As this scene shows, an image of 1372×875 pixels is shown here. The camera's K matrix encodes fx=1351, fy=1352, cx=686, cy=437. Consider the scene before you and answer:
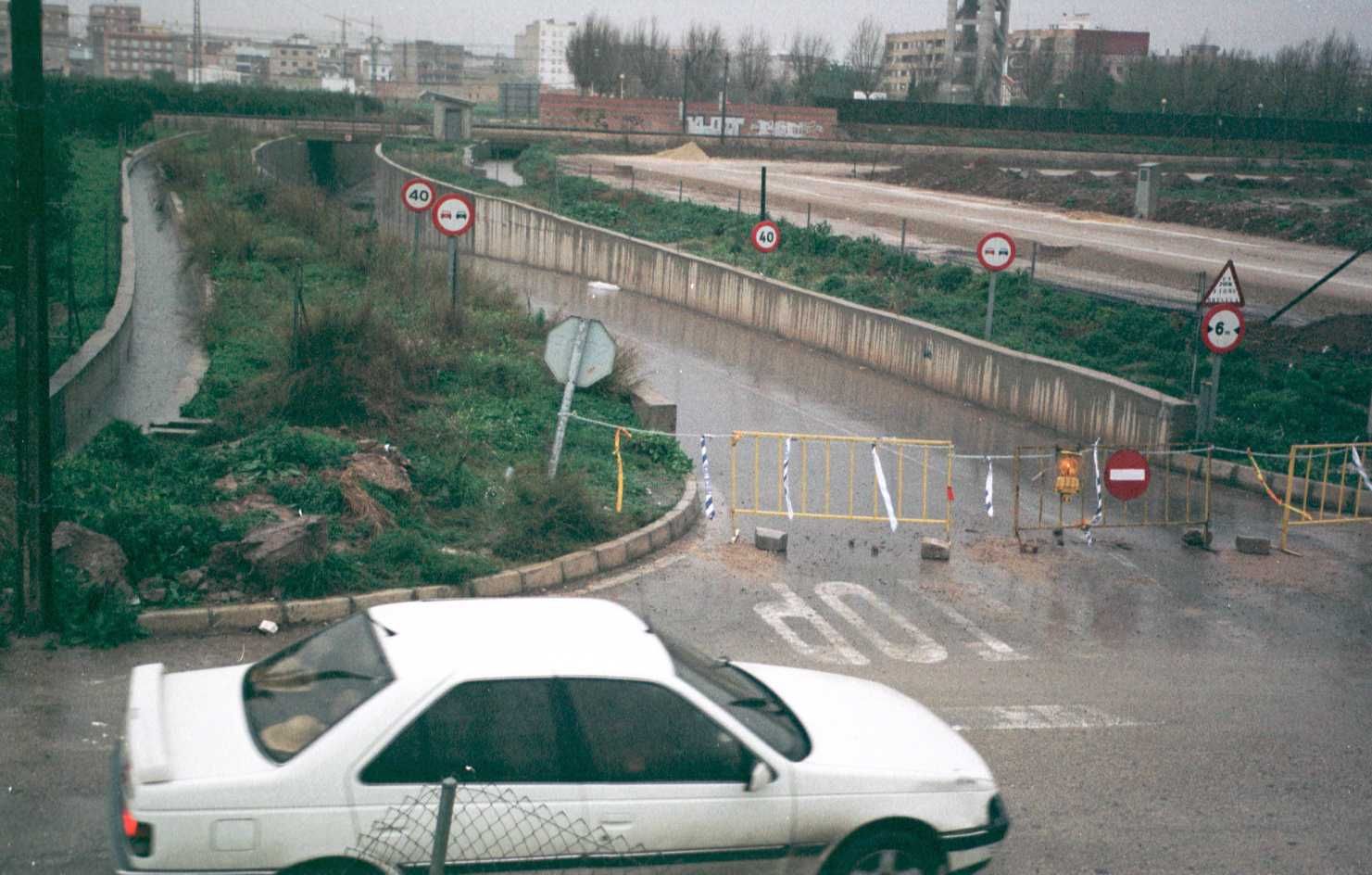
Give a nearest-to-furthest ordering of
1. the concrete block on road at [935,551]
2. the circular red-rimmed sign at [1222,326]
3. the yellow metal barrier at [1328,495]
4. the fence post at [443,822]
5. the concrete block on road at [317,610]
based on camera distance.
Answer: the fence post at [443,822]
the concrete block on road at [317,610]
the concrete block on road at [935,551]
the yellow metal barrier at [1328,495]
the circular red-rimmed sign at [1222,326]

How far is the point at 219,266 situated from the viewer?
28438mm

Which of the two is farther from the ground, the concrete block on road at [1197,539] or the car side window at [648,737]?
the car side window at [648,737]

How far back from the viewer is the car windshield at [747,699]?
6.07 m

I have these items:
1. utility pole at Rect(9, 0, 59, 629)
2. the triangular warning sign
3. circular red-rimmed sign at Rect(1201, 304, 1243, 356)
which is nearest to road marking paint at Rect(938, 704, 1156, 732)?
utility pole at Rect(9, 0, 59, 629)

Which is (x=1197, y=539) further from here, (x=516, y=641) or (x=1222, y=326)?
(x=516, y=641)

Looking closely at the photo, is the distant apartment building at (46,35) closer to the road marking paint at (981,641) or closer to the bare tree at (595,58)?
the road marking paint at (981,641)

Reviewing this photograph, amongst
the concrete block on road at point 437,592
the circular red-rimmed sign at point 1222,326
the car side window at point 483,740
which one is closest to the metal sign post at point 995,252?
the circular red-rimmed sign at point 1222,326

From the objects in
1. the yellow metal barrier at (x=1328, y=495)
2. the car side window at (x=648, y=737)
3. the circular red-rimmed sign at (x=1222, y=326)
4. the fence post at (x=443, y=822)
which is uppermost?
the circular red-rimmed sign at (x=1222, y=326)

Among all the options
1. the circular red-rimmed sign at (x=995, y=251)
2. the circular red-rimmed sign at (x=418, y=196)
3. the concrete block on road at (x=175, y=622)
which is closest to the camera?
the concrete block on road at (x=175, y=622)

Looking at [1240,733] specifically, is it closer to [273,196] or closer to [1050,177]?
[273,196]

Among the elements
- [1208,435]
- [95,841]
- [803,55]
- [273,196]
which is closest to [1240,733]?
[95,841]

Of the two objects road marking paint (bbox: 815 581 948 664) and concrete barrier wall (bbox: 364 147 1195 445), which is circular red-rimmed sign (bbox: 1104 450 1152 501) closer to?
road marking paint (bbox: 815 581 948 664)

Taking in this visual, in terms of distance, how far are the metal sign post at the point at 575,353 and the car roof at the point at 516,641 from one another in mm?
7442

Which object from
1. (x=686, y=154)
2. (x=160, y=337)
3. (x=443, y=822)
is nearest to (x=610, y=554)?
(x=443, y=822)
